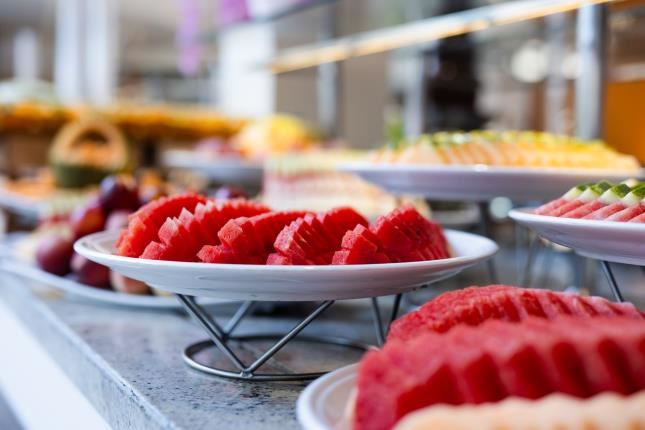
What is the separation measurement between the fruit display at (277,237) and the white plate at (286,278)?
0.10ft

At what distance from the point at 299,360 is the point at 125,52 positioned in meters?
12.1

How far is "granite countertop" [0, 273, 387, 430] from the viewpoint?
24.9 inches

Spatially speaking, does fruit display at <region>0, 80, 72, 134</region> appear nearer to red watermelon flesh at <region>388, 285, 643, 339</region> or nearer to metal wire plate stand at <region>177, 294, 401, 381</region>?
metal wire plate stand at <region>177, 294, 401, 381</region>

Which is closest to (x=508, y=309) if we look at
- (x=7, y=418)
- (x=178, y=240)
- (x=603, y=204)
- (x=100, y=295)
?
(x=603, y=204)

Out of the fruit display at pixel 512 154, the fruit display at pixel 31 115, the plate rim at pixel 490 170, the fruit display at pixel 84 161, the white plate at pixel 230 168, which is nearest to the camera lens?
the plate rim at pixel 490 170

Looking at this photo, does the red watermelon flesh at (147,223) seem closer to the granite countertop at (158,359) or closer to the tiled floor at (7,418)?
the granite countertop at (158,359)

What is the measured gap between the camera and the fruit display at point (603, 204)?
2.06 ft

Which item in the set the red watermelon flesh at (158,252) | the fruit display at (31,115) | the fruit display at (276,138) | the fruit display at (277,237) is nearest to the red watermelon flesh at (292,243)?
the fruit display at (277,237)

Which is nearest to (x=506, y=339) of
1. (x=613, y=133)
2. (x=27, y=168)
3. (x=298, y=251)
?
(x=298, y=251)

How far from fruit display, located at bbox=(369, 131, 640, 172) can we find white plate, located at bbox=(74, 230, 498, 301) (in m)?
0.39

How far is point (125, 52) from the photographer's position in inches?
473

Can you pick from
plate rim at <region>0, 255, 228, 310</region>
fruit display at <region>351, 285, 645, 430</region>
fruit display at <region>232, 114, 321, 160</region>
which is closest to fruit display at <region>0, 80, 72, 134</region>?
fruit display at <region>232, 114, 321, 160</region>

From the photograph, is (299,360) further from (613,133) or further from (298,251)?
(613,133)

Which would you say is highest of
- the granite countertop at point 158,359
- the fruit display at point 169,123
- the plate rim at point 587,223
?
the fruit display at point 169,123
